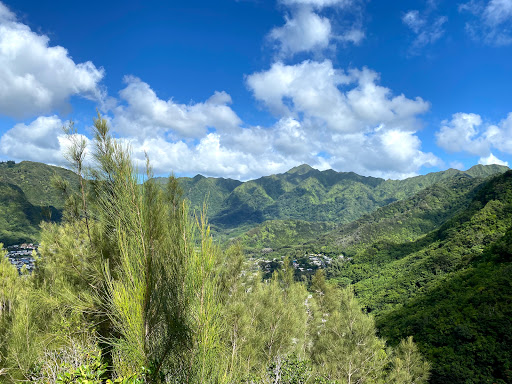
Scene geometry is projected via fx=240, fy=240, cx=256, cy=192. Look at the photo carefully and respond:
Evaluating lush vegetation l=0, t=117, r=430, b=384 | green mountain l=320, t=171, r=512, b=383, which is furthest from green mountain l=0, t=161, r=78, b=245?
green mountain l=320, t=171, r=512, b=383

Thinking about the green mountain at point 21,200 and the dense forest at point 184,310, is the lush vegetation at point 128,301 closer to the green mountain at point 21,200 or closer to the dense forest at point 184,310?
the dense forest at point 184,310

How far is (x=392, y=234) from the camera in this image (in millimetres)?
115750

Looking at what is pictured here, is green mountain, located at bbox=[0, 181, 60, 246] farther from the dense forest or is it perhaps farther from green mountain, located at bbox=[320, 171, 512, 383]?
green mountain, located at bbox=[320, 171, 512, 383]

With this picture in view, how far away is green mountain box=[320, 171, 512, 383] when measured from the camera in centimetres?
2184

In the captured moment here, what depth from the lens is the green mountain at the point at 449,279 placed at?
860 inches

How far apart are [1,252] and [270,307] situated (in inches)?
419

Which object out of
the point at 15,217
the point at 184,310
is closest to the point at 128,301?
the point at 184,310

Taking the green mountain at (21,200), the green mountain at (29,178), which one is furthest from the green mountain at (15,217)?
the green mountain at (29,178)

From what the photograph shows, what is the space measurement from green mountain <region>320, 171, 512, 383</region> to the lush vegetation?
22.9 m

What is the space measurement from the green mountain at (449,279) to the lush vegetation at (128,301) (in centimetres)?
2293

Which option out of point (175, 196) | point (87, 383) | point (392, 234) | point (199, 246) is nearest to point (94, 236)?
point (175, 196)

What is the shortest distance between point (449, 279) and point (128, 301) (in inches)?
1968

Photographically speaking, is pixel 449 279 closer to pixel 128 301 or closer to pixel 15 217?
pixel 128 301

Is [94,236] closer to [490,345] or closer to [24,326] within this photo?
[24,326]
